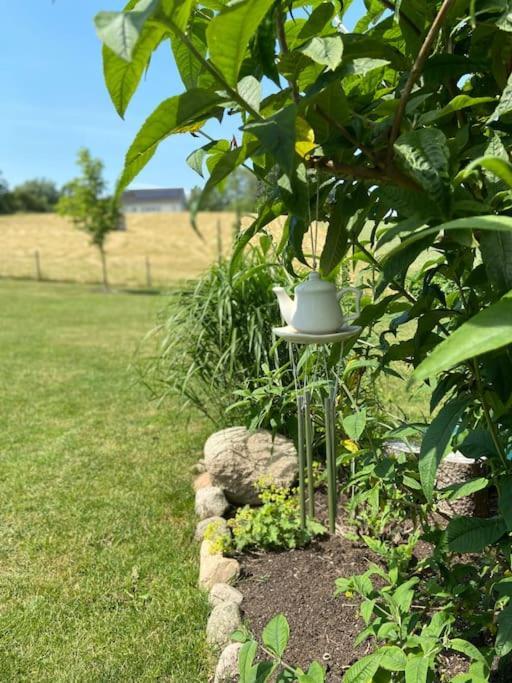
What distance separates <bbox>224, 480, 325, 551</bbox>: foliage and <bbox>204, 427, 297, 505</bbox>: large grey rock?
0.27 metres

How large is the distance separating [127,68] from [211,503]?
231cm

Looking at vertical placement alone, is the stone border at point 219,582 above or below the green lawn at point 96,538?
above

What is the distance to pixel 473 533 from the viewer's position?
1.13m

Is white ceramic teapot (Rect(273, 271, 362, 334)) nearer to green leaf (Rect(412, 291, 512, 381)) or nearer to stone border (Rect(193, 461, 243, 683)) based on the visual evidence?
green leaf (Rect(412, 291, 512, 381))

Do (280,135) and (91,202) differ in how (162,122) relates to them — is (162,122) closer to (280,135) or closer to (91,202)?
(280,135)

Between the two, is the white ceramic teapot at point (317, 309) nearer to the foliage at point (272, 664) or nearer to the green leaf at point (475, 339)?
the green leaf at point (475, 339)

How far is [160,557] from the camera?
2482 millimetres

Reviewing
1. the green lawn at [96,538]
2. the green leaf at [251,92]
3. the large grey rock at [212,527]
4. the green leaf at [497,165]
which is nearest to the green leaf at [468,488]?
the green leaf at [497,165]

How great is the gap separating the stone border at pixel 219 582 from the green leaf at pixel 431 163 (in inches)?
57.5

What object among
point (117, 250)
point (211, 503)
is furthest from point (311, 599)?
point (117, 250)

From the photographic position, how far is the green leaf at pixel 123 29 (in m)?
0.48

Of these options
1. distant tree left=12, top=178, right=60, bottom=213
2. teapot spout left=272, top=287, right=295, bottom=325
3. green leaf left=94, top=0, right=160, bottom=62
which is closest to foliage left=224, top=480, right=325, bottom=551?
teapot spout left=272, top=287, right=295, bottom=325

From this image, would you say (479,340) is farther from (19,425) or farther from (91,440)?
(19,425)

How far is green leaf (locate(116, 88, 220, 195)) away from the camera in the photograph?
0.67 metres
